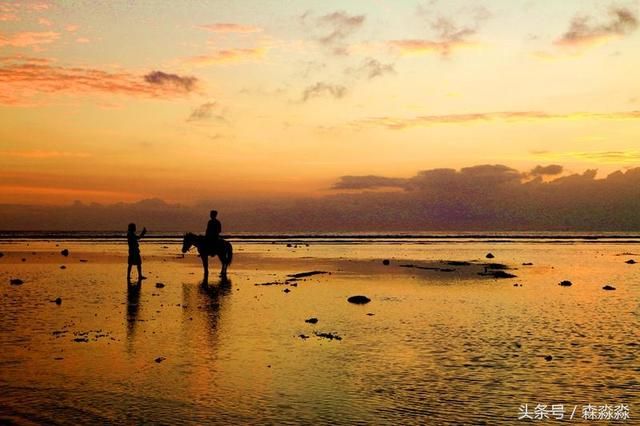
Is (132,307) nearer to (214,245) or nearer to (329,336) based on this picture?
(329,336)

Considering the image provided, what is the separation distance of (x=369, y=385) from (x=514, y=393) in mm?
2981

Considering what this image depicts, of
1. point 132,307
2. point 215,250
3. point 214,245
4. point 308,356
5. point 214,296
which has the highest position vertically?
point 214,245

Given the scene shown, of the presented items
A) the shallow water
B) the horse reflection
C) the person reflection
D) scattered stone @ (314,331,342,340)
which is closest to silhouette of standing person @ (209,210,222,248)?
the horse reflection

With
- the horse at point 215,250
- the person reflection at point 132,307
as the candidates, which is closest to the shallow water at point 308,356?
the person reflection at point 132,307

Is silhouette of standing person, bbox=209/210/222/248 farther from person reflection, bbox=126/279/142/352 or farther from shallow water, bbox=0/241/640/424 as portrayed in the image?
shallow water, bbox=0/241/640/424

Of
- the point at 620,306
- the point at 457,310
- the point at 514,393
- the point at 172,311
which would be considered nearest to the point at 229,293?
the point at 172,311

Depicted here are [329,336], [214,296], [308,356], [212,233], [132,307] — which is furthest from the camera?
[212,233]

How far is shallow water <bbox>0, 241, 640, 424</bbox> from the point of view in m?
12.0

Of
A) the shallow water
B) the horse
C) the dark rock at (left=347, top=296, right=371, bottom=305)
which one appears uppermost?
the horse

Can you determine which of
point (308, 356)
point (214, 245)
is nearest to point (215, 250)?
point (214, 245)

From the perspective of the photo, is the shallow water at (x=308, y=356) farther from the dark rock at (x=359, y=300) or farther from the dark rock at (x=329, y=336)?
the dark rock at (x=359, y=300)

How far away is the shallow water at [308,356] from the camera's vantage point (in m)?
12.0

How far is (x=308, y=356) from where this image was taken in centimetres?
1639

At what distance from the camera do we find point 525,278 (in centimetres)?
4047
